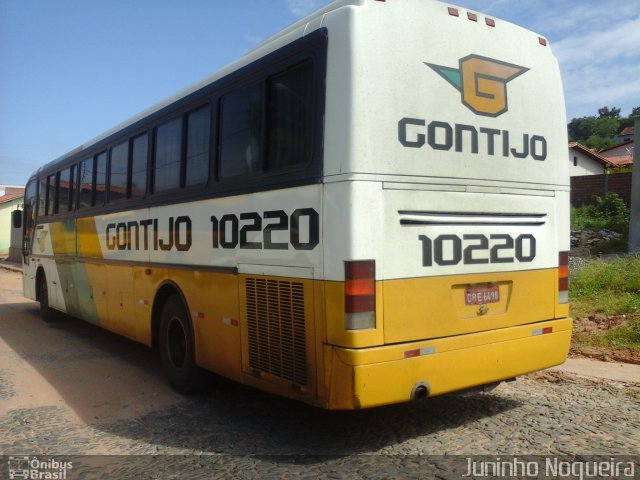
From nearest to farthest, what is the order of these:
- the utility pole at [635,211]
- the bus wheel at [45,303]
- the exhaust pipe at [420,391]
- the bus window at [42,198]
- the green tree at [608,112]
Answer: the exhaust pipe at [420,391] → the bus window at [42,198] → the bus wheel at [45,303] → the utility pole at [635,211] → the green tree at [608,112]

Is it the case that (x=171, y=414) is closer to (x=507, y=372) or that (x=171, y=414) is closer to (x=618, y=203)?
(x=507, y=372)

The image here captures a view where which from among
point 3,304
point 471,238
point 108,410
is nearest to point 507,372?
point 471,238

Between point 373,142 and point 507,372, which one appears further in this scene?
point 507,372

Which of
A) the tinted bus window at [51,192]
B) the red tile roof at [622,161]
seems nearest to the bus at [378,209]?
the tinted bus window at [51,192]

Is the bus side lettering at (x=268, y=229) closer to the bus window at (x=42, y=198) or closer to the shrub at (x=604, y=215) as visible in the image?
the bus window at (x=42, y=198)

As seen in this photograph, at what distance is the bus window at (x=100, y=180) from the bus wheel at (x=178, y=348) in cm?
263

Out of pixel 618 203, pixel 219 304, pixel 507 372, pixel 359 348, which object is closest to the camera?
pixel 359 348

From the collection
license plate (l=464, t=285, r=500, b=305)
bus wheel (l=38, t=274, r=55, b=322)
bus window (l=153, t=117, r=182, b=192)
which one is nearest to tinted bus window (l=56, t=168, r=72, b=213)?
bus wheel (l=38, t=274, r=55, b=322)

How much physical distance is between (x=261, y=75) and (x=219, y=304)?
2068 mm

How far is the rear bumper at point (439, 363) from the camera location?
3957 mm

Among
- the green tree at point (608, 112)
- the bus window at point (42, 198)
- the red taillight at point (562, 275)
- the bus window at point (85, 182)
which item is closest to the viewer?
the red taillight at point (562, 275)

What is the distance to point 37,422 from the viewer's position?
534cm

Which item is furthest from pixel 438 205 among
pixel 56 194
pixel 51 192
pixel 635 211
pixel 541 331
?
pixel 635 211

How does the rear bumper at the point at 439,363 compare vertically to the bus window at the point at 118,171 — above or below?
below
